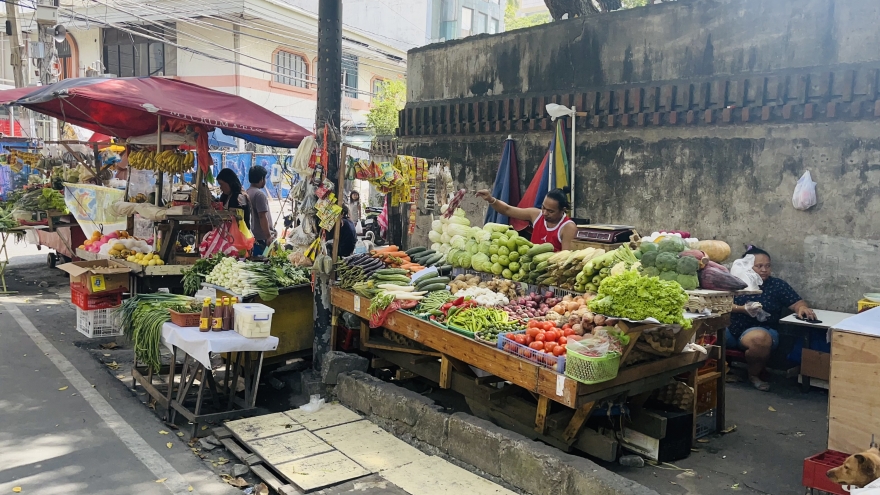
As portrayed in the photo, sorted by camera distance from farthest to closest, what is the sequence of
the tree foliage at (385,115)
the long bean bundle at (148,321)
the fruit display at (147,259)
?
the tree foliage at (385,115) → the fruit display at (147,259) → the long bean bundle at (148,321)

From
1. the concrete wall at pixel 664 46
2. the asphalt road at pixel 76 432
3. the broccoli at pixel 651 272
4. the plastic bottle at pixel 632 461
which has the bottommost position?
the asphalt road at pixel 76 432

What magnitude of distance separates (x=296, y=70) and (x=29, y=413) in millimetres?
23173

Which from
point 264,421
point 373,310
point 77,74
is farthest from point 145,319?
point 77,74

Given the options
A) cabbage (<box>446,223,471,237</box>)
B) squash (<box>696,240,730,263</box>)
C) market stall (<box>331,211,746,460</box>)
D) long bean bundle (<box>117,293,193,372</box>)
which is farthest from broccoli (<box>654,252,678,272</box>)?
long bean bundle (<box>117,293,193,372</box>)

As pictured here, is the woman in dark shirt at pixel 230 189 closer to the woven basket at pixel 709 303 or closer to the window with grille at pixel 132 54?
the woven basket at pixel 709 303

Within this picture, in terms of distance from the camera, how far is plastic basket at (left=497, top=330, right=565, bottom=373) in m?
4.33

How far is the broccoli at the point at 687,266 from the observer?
5.10 meters

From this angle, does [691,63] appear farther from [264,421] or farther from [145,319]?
[145,319]

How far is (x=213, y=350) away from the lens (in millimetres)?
5508

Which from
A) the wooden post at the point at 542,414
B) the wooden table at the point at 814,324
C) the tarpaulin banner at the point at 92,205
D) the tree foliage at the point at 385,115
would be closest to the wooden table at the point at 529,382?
the wooden post at the point at 542,414

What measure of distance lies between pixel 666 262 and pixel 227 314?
12.7ft

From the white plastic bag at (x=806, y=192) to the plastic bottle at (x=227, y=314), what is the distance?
579 centimetres

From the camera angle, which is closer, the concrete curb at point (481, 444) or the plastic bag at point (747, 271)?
the concrete curb at point (481, 444)

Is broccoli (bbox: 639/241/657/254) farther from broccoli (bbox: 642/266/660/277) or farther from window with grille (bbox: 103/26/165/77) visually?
window with grille (bbox: 103/26/165/77)
